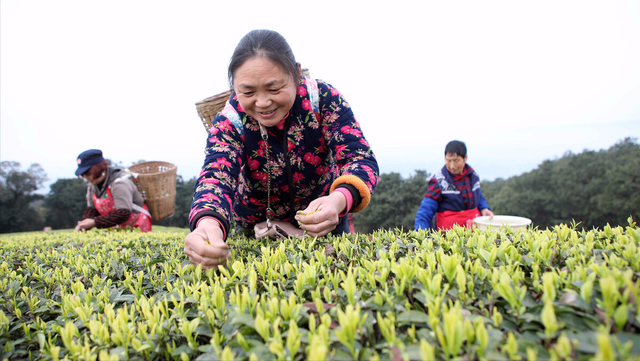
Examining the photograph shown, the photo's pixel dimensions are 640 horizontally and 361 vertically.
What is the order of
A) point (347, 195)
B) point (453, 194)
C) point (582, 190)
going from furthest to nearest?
point (582, 190) < point (453, 194) < point (347, 195)

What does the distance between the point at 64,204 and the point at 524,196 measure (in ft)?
116

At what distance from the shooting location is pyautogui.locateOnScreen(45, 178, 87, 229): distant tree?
25250mm

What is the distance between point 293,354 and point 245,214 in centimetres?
247

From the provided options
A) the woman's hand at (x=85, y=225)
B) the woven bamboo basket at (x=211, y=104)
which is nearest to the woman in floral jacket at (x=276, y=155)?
the woven bamboo basket at (x=211, y=104)

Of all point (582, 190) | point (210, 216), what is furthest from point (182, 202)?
point (582, 190)

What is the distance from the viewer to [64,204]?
83.3 feet

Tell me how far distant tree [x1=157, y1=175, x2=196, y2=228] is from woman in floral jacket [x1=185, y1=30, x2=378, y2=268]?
25262 mm

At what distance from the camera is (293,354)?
0.89m

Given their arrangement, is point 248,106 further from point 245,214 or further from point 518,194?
point 518,194

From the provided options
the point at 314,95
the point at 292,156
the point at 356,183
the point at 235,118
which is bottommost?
the point at 356,183

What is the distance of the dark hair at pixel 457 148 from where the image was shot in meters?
5.61

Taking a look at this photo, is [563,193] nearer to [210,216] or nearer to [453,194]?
[453,194]

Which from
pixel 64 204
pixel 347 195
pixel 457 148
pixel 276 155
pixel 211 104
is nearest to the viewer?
pixel 347 195

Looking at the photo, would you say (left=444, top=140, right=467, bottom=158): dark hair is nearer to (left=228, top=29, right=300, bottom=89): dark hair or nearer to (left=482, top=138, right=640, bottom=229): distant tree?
(left=228, top=29, right=300, bottom=89): dark hair
